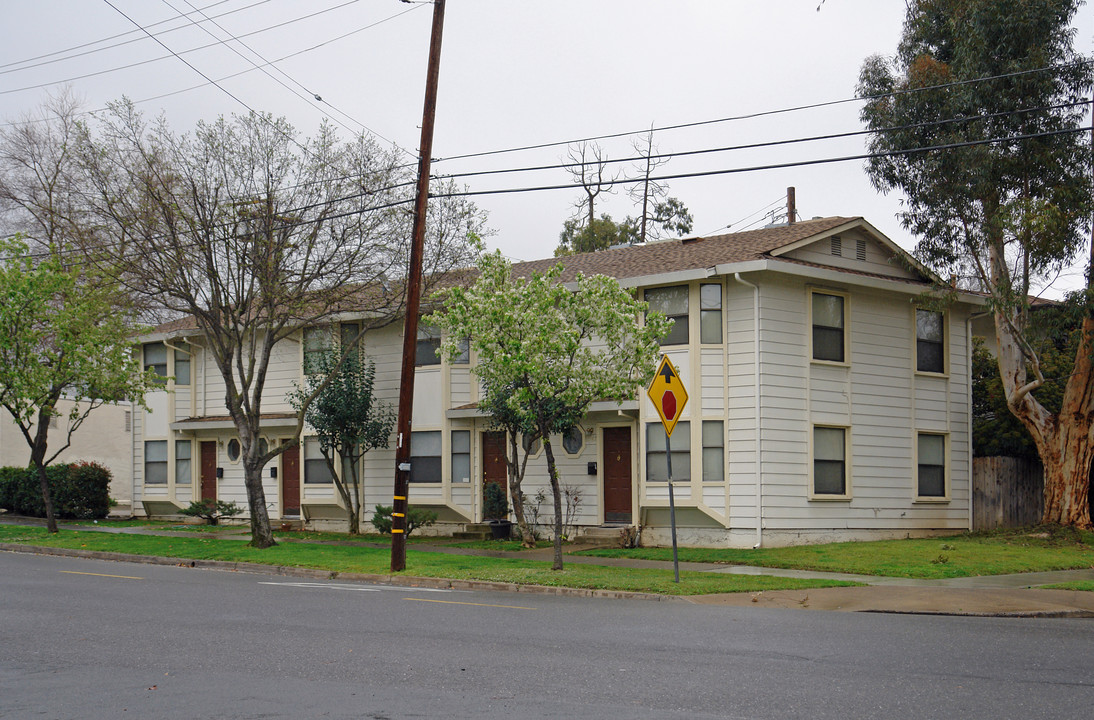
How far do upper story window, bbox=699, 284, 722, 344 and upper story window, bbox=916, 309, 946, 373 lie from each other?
583cm

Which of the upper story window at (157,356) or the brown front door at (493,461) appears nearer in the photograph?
the brown front door at (493,461)

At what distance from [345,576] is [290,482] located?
1298cm

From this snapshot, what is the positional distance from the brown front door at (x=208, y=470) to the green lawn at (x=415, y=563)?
5.26 meters

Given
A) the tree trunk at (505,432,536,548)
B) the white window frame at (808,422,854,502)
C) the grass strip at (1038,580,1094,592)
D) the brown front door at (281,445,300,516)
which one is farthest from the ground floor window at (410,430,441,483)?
the grass strip at (1038,580,1094,592)

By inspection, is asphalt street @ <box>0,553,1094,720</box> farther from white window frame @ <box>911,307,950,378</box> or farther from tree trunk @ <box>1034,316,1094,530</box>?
white window frame @ <box>911,307,950,378</box>

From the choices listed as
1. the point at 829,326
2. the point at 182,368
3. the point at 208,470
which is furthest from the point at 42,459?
the point at 829,326

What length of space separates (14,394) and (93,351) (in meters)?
2.32

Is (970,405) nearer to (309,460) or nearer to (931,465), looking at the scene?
(931,465)

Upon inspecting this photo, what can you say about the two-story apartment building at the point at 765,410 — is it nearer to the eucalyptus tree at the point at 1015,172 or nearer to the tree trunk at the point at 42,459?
the eucalyptus tree at the point at 1015,172

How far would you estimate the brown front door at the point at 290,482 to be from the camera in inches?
1229

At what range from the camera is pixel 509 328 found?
18.0m

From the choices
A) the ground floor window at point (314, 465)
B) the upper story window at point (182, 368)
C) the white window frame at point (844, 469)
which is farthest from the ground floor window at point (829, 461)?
the upper story window at point (182, 368)

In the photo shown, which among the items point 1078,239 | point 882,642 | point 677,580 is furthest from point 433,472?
point 882,642

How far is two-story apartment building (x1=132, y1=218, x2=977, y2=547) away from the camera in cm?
2297
